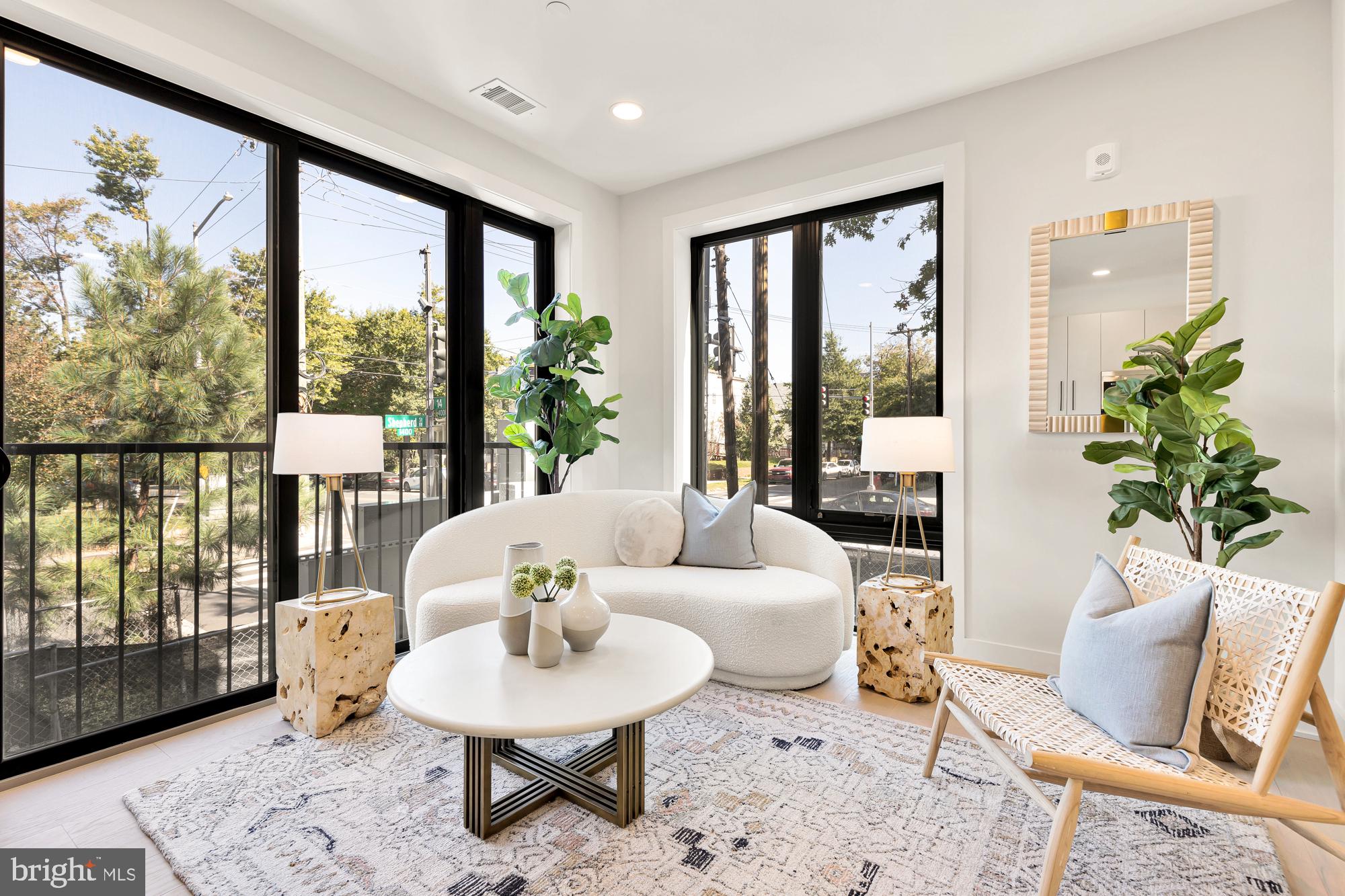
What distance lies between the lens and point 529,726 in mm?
1427

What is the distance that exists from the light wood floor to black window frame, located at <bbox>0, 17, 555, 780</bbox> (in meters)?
0.09

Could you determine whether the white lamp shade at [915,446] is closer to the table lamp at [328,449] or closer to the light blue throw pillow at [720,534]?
the light blue throw pillow at [720,534]

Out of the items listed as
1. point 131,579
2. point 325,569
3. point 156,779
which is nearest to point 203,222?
point 131,579

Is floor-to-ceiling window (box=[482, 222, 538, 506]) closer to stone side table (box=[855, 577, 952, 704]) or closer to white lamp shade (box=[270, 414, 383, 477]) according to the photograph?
white lamp shade (box=[270, 414, 383, 477])

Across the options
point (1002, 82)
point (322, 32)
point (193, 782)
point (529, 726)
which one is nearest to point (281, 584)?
point (193, 782)

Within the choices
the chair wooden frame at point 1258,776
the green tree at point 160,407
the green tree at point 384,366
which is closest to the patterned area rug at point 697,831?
the chair wooden frame at point 1258,776

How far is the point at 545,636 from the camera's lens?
1771 mm

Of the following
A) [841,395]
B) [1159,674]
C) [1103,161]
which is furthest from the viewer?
[841,395]

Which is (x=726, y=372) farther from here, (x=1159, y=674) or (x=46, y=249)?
(x=46, y=249)

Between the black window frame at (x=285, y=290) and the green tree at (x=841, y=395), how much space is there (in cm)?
197

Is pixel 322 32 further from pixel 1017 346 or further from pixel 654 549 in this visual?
pixel 1017 346

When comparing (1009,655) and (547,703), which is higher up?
(547,703)

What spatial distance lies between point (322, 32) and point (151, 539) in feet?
7.01

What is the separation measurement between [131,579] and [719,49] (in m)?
3.14
